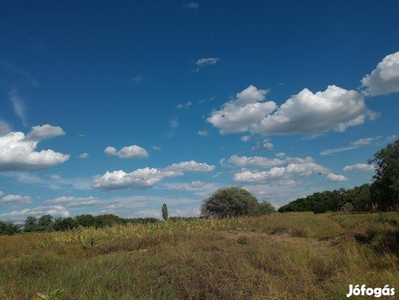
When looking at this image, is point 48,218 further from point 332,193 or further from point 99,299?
point 332,193

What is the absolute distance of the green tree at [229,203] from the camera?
4091 centimetres

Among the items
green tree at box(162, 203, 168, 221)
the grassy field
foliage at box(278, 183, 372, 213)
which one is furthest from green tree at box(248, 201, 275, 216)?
the grassy field

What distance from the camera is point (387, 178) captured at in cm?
2759

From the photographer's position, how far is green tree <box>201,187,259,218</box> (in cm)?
4091

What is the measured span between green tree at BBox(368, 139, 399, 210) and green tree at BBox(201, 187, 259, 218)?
49.6ft

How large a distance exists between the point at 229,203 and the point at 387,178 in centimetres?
1844

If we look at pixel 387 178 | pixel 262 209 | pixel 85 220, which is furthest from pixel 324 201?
pixel 85 220

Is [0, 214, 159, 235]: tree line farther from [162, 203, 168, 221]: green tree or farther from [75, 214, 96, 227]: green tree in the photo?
[162, 203, 168, 221]: green tree

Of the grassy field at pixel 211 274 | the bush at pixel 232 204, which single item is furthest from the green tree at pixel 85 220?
the grassy field at pixel 211 274

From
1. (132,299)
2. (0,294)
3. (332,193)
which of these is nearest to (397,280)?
(132,299)

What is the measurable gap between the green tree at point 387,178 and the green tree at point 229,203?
15.1 m

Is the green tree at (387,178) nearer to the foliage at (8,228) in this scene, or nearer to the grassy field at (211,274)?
the grassy field at (211,274)

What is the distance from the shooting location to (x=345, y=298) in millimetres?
5215

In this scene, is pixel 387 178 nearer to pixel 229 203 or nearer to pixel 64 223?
pixel 229 203
